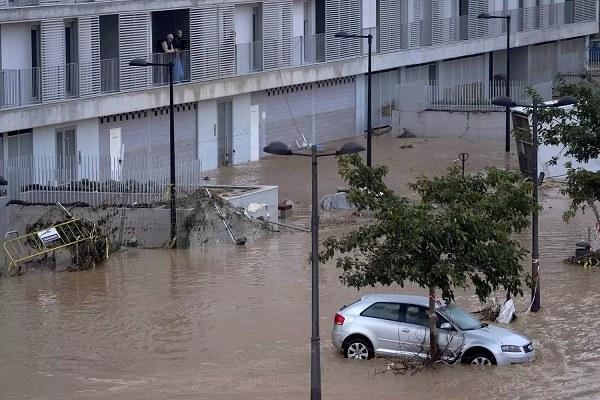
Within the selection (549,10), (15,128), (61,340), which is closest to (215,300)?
(61,340)

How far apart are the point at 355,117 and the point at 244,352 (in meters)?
35.5

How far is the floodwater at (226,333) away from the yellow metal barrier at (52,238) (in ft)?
2.48

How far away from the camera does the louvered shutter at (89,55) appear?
43906 mm

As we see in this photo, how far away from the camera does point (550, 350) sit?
25.7 m

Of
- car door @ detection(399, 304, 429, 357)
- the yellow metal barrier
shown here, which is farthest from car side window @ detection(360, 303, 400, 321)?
the yellow metal barrier

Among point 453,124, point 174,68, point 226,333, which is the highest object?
point 174,68

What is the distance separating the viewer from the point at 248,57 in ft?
172

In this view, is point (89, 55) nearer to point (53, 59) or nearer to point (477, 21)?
point (53, 59)

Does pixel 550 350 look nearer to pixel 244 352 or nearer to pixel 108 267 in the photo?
pixel 244 352

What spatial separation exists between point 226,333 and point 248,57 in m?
25.9

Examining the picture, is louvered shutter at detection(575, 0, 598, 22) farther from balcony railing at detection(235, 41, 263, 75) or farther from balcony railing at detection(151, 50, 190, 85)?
balcony railing at detection(151, 50, 190, 85)

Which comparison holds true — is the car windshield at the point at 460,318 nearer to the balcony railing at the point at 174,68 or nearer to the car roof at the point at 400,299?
the car roof at the point at 400,299

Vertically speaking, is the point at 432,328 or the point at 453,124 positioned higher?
the point at 453,124

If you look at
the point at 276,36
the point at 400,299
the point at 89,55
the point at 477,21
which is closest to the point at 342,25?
the point at 276,36
